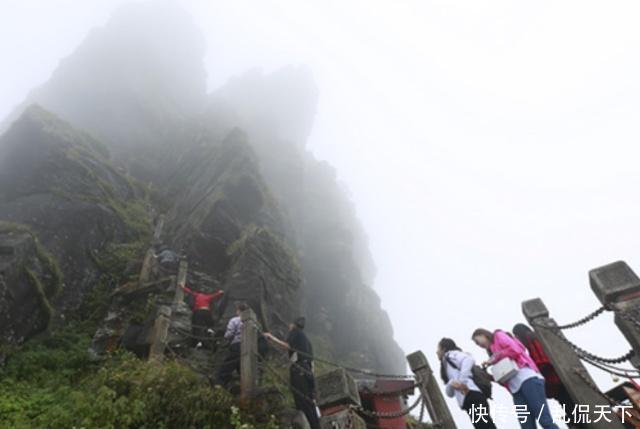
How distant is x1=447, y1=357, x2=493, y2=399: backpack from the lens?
544 cm

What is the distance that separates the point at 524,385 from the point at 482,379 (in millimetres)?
568

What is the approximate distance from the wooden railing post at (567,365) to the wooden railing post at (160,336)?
689cm

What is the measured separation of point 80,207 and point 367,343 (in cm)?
2206

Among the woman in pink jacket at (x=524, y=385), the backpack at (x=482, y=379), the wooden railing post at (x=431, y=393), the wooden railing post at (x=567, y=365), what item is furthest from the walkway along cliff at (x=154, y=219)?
the wooden railing post at (x=567, y=365)

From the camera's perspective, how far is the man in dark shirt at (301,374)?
6.95 metres

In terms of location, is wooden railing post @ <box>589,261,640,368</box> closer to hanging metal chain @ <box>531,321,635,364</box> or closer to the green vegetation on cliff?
hanging metal chain @ <box>531,321,635,364</box>

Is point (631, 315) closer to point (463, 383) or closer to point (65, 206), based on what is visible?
point (463, 383)

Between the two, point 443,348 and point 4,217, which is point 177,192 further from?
A: point 443,348

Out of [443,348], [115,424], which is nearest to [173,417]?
[115,424]

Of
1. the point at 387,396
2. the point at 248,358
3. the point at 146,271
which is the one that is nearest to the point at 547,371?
the point at 387,396

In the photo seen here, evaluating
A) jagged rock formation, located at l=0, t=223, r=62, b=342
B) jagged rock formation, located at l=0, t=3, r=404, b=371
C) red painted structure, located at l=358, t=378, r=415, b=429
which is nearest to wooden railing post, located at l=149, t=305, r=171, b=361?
jagged rock formation, located at l=0, t=223, r=62, b=342

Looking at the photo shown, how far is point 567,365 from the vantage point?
18.7ft

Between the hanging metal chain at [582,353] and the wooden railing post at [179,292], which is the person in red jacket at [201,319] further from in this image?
the hanging metal chain at [582,353]

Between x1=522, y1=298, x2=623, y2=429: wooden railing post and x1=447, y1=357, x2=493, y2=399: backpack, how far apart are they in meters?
1.08
